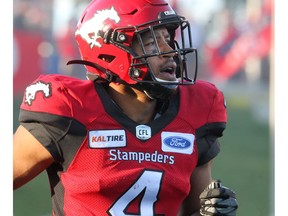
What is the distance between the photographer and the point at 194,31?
12.6 m

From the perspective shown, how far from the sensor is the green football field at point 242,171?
662cm

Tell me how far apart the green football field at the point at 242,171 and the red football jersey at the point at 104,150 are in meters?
2.87

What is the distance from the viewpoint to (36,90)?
8.69 feet

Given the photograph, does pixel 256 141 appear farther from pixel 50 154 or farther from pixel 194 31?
pixel 50 154

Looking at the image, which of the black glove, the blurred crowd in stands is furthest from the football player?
the blurred crowd in stands

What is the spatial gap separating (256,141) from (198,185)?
756 centimetres

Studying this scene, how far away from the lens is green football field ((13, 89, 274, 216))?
662 centimetres

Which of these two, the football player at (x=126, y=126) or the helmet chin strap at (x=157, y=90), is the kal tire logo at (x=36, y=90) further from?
the helmet chin strap at (x=157, y=90)

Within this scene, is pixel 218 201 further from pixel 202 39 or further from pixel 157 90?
pixel 202 39

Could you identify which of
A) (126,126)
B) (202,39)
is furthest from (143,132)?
(202,39)

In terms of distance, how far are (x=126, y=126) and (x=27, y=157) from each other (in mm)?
346

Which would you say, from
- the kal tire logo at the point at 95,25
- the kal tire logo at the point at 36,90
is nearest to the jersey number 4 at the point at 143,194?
the kal tire logo at the point at 36,90

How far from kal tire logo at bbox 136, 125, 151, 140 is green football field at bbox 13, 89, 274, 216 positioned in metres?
2.93

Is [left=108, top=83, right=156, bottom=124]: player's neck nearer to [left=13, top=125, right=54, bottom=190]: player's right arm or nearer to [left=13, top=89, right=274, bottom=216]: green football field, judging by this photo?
[left=13, top=125, right=54, bottom=190]: player's right arm
